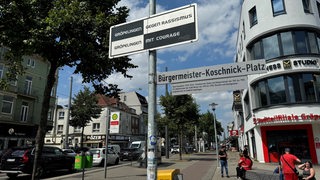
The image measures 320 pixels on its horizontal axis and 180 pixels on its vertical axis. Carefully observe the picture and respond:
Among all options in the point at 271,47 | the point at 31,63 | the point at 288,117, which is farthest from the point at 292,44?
the point at 31,63

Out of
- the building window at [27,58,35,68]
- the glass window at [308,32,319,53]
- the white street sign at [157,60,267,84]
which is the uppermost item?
the building window at [27,58,35,68]

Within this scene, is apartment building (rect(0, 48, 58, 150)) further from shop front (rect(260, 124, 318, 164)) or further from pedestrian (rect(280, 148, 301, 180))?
pedestrian (rect(280, 148, 301, 180))

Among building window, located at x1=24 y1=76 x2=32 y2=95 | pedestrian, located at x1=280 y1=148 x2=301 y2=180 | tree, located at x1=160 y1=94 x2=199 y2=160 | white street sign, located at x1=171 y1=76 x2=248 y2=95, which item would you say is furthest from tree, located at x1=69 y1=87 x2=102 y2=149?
white street sign, located at x1=171 y1=76 x2=248 y2=95

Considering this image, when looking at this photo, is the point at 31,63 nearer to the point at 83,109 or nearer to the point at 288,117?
the point at 83,109

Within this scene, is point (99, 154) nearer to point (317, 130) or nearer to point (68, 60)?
point (68, 60)

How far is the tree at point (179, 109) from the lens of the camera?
3158 cm

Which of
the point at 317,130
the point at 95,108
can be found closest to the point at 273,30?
the point at 317,130

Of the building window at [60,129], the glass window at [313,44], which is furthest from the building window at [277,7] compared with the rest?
the building window at [60,129]

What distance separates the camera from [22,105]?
34438 mm

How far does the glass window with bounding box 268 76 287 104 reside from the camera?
70.6 feet

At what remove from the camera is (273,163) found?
872 inches

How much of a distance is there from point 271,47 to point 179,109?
1243 cm

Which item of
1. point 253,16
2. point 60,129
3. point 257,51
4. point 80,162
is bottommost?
point 80,162

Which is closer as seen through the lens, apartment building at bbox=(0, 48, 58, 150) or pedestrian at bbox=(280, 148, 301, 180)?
pedestrian at bbox=(280, 148, 301, 180)
